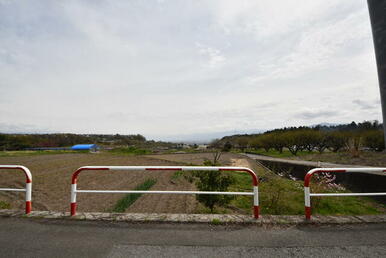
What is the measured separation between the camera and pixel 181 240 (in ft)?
9.27

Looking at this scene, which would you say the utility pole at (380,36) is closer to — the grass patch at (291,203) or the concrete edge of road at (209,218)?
the concrete edge of road at (209,218)

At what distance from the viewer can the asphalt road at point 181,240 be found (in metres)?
2.54

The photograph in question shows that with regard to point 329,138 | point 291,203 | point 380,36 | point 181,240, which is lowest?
point 291,203

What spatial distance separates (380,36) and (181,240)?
3297mm

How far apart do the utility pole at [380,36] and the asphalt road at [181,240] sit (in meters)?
2.00

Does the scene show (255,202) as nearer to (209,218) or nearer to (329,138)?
(209,218)

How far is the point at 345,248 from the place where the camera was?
8.64 ft

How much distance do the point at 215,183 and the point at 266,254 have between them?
10.9ft

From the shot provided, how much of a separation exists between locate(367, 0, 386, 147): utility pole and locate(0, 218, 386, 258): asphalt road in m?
2.00

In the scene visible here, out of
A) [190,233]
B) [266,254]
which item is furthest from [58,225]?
[266,254]

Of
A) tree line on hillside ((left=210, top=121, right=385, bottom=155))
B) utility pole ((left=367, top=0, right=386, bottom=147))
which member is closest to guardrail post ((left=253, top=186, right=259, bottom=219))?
utility pole ((left=367, top=0, right=386, bottom=147))

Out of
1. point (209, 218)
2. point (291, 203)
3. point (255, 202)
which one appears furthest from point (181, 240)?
point (291, 203)

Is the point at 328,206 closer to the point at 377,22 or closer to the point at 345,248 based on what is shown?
the point at 345,248

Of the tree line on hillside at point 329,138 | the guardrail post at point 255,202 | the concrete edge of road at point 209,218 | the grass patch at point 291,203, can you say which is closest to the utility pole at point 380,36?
the guardrail post at point 255,202
